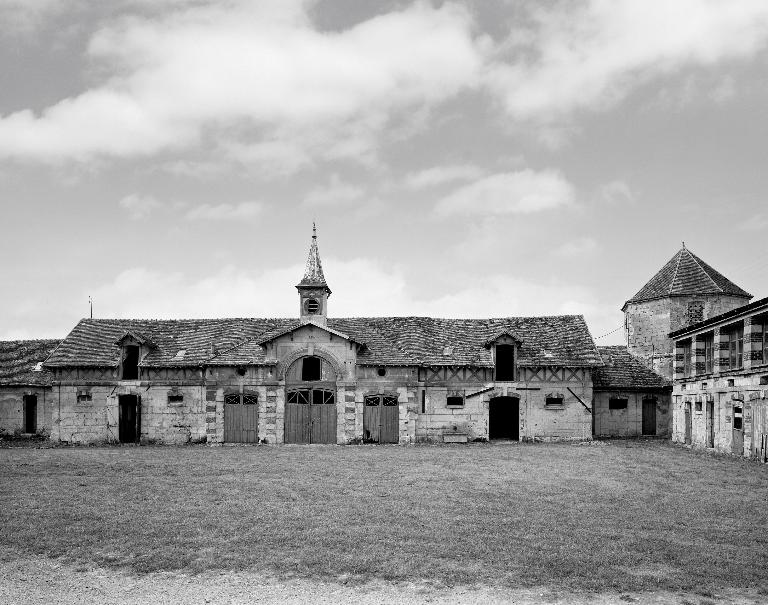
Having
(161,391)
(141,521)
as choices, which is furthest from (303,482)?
(161,391)

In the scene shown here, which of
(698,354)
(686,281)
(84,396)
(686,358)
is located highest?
(686,281)

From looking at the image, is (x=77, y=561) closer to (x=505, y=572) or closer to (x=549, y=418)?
(x=505, y=572)

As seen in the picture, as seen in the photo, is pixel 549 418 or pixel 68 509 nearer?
pixel 68 509

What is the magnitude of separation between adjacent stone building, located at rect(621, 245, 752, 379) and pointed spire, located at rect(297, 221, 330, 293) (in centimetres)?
2182

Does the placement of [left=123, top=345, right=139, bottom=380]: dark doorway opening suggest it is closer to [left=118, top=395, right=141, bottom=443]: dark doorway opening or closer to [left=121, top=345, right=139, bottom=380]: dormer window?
[left=121, top=345, right=139, bottom=380]: dormer window

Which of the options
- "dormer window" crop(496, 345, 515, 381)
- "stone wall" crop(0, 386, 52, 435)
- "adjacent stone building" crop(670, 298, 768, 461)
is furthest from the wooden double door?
"adjacent stone building" crop(670, 298, 768, 461)

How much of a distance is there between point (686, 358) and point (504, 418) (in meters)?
10.1

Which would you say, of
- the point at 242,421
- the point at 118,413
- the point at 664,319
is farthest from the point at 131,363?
the point at 664,319

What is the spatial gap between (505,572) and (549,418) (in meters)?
25.8

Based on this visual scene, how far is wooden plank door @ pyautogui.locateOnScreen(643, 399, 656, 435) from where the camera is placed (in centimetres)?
3931

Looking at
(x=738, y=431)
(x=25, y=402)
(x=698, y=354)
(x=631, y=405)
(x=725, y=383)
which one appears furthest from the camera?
(x=631, y=405)

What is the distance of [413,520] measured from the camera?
1335 centimetres

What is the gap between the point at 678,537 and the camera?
39.3ft

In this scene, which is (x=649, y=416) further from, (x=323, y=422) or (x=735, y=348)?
(x=323, y=422)
